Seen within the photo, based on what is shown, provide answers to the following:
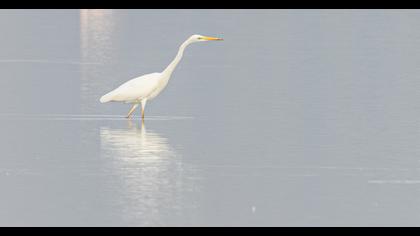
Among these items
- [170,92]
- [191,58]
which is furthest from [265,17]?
[170,92]

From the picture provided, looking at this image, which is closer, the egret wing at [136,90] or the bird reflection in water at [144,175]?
the bird reflection in water at [144,175]

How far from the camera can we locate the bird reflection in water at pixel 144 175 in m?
10.8

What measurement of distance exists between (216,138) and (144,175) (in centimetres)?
299

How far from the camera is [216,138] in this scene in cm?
1546

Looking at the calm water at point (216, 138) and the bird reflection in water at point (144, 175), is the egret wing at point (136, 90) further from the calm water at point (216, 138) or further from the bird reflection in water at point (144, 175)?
the bird reflection in water at point (144, 175)

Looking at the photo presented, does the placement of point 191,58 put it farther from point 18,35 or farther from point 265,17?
point 265,17

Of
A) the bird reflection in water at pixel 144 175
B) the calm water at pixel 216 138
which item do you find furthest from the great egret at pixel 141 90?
the bird reflection in water at pixel 144 175

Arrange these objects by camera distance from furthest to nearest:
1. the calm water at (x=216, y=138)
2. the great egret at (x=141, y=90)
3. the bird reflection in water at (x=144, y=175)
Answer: the great egret at (x=141, y=90)
the calm water at (x=216, y=138)
the bird reflection in water at (x=144, y=175)

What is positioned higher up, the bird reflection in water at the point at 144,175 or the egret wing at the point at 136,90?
the bird reflection in water at the point at 144,175

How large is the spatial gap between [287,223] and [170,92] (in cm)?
1051

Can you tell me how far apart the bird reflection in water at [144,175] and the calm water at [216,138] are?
0.8 inches

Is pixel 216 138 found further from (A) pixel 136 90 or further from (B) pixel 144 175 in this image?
(B) pixel 144 175

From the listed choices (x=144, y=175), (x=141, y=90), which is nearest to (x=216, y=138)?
(x=141, y=90)

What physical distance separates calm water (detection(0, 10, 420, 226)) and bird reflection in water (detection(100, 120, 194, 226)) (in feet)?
0.07
